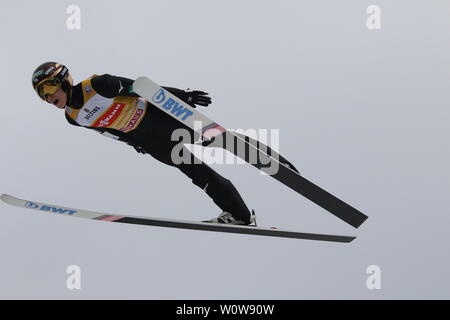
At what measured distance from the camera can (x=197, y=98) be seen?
5.33m

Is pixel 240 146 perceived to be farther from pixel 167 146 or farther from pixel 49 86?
pixel 49 86

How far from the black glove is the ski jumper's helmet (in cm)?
94

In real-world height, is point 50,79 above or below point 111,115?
above

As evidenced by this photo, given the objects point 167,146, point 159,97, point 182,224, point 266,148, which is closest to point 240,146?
point 266,148

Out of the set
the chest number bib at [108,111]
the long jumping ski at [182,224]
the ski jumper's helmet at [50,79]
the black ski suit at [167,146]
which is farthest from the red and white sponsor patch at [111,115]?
the long jumping ski at [182,224]

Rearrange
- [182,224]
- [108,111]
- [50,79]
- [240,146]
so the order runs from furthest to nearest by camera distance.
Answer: [182,224]
[108,111]
[50,79]
[240,146]

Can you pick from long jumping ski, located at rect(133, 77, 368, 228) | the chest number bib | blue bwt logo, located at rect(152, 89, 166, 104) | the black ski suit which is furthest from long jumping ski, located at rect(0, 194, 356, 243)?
blue bwt logo, located at rect(152, 89, 166, 104)

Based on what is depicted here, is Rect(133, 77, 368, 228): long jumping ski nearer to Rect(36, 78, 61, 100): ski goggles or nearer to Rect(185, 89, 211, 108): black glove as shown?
Rect(185, 89, 211, 108): black glove

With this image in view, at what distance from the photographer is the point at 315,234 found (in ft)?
19.0

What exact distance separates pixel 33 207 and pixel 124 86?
5.31 ft

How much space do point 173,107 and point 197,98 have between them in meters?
0.45
